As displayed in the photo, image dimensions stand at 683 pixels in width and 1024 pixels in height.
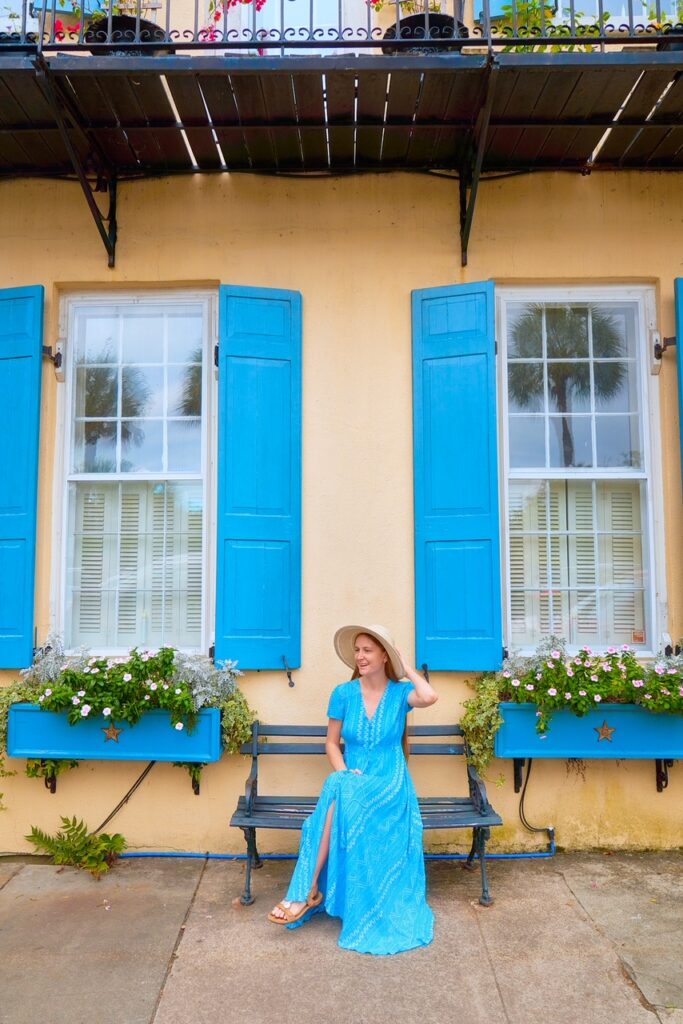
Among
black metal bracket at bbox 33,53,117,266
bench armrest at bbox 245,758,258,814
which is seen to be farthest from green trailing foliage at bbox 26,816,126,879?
black metal bracket at bbox 33,53,117,266

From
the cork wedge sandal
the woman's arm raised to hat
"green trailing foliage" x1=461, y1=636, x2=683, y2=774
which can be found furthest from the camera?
"green trailing foliage" x1=461, y1=636, x2=683, y2=774

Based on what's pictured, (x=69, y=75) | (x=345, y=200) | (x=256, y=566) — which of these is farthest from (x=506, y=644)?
(x=69, y=75)

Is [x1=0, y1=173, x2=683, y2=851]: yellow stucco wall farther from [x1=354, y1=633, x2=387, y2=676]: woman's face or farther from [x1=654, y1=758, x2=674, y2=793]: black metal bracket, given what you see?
[x1=354, y1=633, x2=387, y2=676]: woman's face

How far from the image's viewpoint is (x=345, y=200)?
15.5ft

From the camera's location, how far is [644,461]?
15.3 ft

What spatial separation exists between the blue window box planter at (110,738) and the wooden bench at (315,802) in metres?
0.27

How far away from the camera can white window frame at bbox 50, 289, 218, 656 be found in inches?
183

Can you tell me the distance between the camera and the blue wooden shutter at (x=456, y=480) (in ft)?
14.4

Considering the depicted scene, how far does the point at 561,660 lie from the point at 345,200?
2938 millimetres

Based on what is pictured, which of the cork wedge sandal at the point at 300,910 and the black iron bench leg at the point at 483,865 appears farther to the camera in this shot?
the black iron bench leg at the point at 483,865

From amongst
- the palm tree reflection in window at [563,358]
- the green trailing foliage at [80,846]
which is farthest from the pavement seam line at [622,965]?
the palm tree reflection in window at [563,358]

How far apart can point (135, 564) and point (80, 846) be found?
5.19ft

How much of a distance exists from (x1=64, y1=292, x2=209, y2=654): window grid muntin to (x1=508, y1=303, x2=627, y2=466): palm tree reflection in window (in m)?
1.84

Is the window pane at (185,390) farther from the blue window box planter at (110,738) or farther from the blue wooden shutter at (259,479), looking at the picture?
the blue window box planter at (110,738)
